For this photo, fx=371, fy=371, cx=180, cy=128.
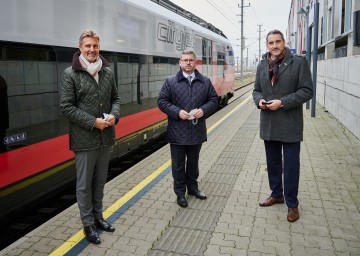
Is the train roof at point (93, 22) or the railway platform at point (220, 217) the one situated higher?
the train roof at point (93, 22)

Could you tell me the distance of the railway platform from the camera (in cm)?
338

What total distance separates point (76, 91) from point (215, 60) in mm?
11530

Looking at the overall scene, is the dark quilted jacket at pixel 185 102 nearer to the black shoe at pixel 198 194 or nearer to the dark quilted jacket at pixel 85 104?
the black shoe at pixel 198 194

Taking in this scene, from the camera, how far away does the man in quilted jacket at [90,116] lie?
10.7ft

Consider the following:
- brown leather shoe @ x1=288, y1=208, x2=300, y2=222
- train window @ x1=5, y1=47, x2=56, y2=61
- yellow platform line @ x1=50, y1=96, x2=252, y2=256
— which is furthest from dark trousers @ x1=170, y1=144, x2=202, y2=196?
A: train window @ x1=5, y1=47, x2=56, y2=61

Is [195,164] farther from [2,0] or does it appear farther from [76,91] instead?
[2,0]

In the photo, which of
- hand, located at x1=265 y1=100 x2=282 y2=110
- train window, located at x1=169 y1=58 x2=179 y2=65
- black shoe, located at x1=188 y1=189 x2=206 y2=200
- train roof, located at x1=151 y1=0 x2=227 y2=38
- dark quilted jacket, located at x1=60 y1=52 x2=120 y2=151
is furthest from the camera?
train roof, located at x1=151 y1=0 x2=227 y2=38

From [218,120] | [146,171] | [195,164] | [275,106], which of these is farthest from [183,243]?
[218,120]

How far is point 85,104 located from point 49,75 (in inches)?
45.9

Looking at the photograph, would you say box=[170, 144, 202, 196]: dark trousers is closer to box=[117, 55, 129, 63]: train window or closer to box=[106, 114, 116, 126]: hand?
box=[106, 114, 116, 126]: hand

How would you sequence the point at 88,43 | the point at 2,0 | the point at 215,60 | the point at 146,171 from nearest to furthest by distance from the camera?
the point at 88,43 < the point at 2,0 < the point at 146,171 < the point at 215,60

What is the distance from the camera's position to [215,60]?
14375 millimetres

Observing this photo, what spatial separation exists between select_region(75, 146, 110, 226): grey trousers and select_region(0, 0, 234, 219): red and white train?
77 cm

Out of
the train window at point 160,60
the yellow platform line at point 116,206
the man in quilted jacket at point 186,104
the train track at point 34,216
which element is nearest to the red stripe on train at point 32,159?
the train track at point 34,216
